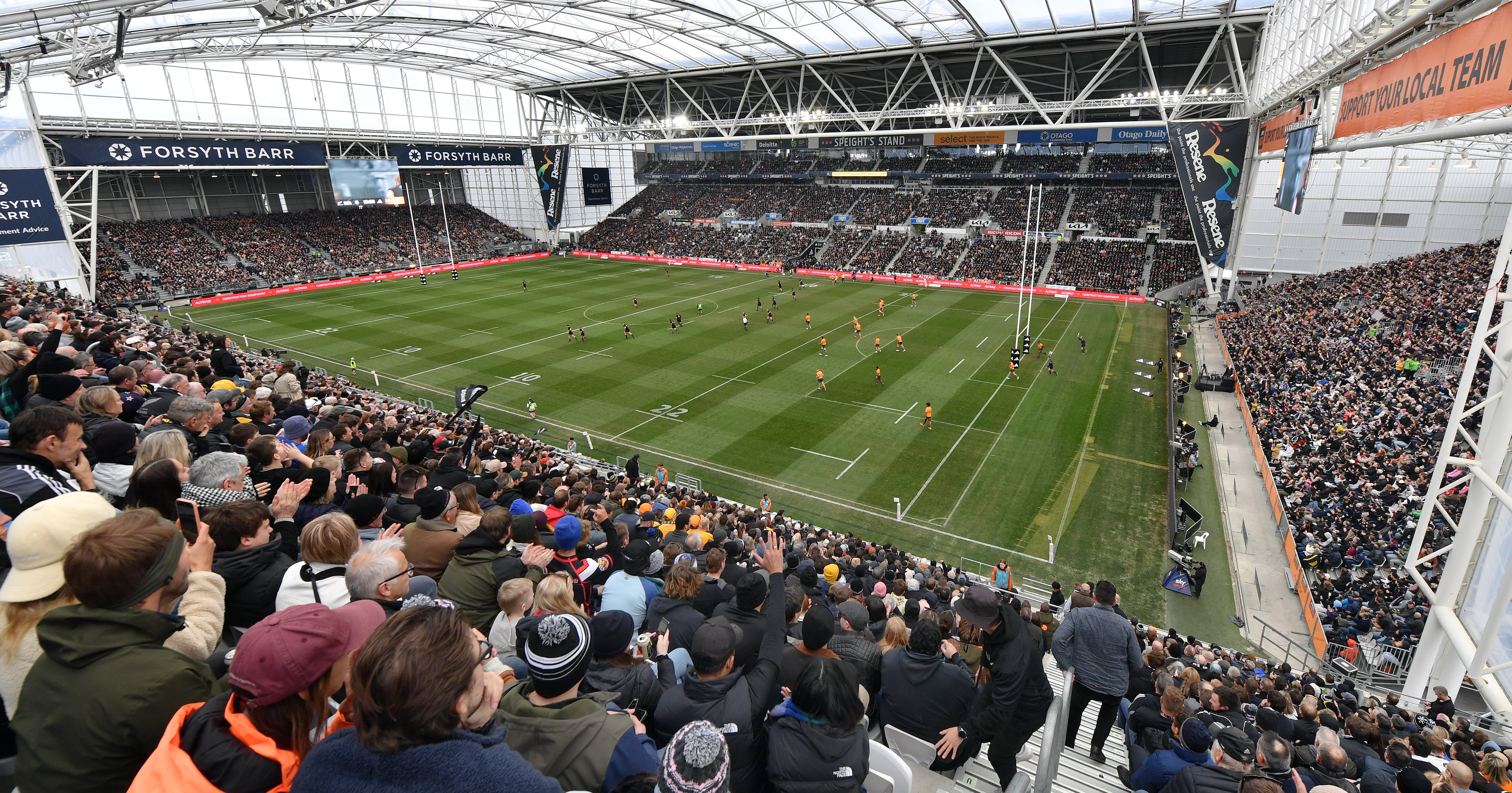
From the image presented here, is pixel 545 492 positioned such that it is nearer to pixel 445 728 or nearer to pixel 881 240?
pixel 445 728

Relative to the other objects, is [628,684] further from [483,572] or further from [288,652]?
[483,572]

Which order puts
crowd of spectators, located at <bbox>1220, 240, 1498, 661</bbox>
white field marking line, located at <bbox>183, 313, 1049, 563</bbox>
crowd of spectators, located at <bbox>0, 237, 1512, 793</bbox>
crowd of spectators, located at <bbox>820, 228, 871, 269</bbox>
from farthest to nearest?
crowd of spectators, located at <bbox>820, 228, 871, 269</bbox>
white field marking line, located at <bbox>183, 313, 1049, 563</bbox>
crowd of spectators, located at <bbox>1220, 240, 1498, 661</bbox>
crowd of spectators, located at <bbox>0, 237, 1512, 793</bbox>

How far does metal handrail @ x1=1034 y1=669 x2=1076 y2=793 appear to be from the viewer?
4.92 metres

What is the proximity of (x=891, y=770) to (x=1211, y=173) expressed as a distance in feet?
142

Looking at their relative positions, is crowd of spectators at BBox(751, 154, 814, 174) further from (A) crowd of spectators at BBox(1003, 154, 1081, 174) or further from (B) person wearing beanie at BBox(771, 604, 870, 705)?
(B) person wearing beanie at BBox(771, 604, 870, 705)

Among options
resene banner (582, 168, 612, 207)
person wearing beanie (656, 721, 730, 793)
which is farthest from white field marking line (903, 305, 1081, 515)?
resene banner (582, 168, 612, 207)

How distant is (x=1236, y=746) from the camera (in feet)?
16.2

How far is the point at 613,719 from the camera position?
10.6 ft

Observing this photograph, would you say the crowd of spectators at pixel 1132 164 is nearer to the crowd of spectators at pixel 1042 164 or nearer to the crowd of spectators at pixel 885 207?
the crowd of spectators at pixel 1042 164

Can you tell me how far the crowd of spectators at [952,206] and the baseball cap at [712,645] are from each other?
64853 mm

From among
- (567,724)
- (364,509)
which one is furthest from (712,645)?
(364,509)

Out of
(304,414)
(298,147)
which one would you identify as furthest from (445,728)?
(298,147)

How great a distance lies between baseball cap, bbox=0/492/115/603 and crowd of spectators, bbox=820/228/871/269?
61.5 metres

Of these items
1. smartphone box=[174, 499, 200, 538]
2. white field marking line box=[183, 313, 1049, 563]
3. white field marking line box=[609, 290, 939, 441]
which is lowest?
white field marking line box=[183, 313, 1049, 563]
